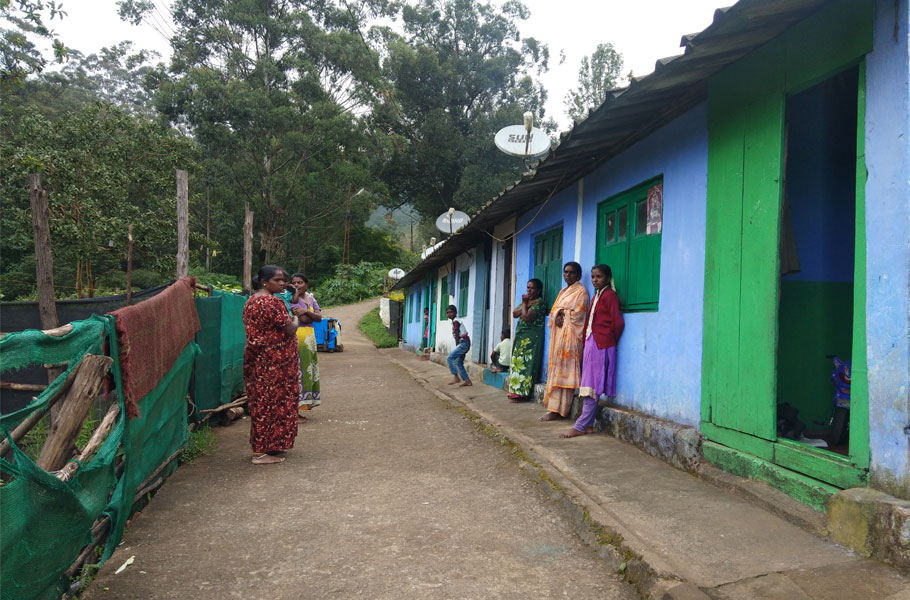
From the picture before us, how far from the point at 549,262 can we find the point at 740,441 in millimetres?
4745

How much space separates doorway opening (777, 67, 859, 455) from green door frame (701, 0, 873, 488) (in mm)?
611

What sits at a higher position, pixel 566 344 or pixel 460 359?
pixel 566 344

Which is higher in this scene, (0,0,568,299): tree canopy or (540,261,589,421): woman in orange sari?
(0,0,568,299): tree canopy

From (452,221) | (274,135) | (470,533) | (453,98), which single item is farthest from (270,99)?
(470,533)

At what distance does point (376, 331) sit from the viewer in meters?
28.9

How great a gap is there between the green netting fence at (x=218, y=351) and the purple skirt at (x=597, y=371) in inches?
144

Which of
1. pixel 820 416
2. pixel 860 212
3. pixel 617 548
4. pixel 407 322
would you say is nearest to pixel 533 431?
A: pixel 820 416

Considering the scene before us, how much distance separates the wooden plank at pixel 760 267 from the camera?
3867 mm

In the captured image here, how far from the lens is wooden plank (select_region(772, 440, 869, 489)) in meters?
3.18

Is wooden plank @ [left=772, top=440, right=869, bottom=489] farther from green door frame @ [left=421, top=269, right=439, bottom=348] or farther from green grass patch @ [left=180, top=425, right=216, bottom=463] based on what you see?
green door frame @ [left=421, top=269, right=439, bottom=348]

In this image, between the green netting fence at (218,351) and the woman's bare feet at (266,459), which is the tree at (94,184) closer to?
the green netting fence at (218,351)

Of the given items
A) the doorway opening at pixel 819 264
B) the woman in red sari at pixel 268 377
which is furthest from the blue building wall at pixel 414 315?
the doorway opening at pixel 819 264

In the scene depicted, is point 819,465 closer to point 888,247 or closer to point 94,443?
point 888,247

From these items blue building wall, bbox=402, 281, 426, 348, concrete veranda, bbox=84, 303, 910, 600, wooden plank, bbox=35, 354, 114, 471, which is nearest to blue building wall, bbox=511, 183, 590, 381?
concrete veranda, bbox=84, 303, 910, 600
